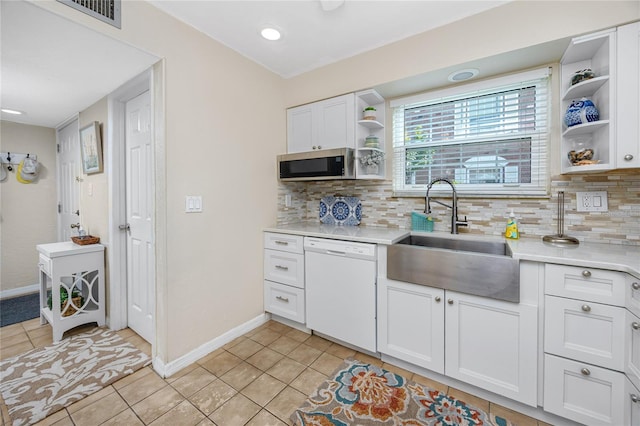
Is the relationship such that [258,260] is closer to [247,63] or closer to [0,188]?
[247,63]

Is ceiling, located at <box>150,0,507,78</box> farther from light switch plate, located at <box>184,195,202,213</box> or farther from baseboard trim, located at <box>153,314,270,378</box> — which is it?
baseboard trim, located at <box>153,314,270,378</box>

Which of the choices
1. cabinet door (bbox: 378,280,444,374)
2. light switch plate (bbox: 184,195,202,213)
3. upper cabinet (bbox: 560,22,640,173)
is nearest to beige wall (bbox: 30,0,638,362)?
light switch plate (bbox: 184,195,202,213)

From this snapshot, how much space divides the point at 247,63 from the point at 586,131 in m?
2.61

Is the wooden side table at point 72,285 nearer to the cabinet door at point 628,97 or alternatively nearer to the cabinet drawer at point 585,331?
the cabinet drawer at point 585,331

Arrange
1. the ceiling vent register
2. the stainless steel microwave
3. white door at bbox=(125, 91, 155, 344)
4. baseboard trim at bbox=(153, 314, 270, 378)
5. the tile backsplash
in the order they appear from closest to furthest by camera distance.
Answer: the ceiling vent register < the tile backsplash < baseboard trim at bbox=(153, 314, 270, 378) < white door at bbox=(125, 91, 155, 344) < the stainless steel microwave

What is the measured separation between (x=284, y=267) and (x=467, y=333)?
152 centimetres

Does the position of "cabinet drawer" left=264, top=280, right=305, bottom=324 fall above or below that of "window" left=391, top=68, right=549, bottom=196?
below

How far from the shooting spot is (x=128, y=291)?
8.36 feet

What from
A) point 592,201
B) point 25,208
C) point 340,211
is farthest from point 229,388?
point 25,208

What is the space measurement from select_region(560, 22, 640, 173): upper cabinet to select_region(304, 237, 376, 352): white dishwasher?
145 centimetres

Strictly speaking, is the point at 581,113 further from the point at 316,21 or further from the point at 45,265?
the point at 45,265

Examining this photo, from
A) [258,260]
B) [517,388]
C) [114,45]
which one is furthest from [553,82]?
[114,45]

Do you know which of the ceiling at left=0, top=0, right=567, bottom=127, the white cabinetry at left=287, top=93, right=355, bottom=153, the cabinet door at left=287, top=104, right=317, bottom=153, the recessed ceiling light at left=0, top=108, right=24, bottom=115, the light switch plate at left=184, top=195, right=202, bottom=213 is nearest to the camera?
the ceiling at left=0, top=0, right=567, bottom=127

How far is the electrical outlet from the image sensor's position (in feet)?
5.78
